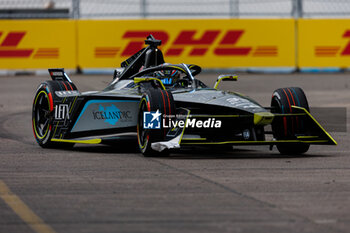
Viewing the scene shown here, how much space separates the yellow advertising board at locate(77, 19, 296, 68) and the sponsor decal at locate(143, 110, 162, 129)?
57.0 feet

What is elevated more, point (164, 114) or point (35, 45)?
point (164, 114)

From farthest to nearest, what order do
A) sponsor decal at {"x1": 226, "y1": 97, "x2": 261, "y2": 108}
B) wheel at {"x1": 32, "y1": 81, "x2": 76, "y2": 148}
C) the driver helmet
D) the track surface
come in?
wheel at {"x1": 32, "y1": 81, "x2": 76, "y2": 148}
the driver helmet
sponsor decal at {"x1": 226, "y1": 97, "x2": 261, "y2": 108}
the track surface

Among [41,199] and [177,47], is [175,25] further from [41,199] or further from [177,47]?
[41,199]

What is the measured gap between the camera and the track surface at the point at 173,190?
587 centimetres

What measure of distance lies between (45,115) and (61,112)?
362 millimetres

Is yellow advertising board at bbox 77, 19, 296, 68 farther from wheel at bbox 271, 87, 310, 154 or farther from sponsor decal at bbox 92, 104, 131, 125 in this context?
wheel at bbox 271, 87, 310, 154

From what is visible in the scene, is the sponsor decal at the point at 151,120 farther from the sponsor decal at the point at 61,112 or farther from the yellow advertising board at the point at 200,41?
the yellow advertising board at the point at 200,41

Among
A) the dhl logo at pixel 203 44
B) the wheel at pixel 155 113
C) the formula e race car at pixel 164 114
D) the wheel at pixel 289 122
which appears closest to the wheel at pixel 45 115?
the formula e race car at pixel 164 114

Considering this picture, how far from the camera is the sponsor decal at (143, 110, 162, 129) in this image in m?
9.60

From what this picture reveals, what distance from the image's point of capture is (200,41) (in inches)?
1074

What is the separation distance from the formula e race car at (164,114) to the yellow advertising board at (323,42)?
53.6 ft

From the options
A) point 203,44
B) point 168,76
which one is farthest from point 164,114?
point 203,44

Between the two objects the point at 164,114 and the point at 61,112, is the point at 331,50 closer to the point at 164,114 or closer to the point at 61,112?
the point at 61,112

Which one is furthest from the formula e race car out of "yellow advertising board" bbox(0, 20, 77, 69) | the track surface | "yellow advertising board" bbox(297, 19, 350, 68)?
"yellow advertising board" bbox(297, 19, 350, 68)
